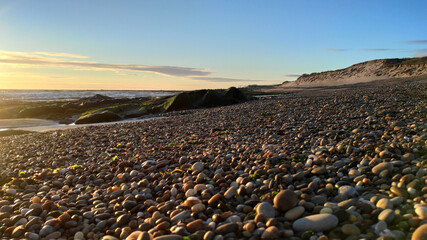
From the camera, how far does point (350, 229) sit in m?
3.16

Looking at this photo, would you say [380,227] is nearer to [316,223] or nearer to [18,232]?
[316,223]

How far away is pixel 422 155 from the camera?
514 cm

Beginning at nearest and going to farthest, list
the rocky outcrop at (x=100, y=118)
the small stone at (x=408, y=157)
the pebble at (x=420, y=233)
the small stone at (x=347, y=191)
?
the pebble at (x=420, y=233) < the small stone at (x=347, y=191) < the small stone at (x=408, y=157) < the rocky outcrop at (x=100, y=118)

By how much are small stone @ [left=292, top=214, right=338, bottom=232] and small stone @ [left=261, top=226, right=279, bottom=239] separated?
11.1 inches

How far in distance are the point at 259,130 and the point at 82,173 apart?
5.45 m

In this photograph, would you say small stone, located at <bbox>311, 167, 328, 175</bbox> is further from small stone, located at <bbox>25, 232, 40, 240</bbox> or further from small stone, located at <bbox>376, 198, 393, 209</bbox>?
small stone, located at <bbox>25, 232, 40, 240</bbox>

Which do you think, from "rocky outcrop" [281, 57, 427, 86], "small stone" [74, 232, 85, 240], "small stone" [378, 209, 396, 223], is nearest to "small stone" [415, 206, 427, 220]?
"small stone" [378, 209, 396, 223]

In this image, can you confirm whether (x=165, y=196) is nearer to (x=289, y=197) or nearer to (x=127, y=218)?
(x=127, y=218)

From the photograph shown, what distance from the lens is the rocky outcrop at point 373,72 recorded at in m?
53.8

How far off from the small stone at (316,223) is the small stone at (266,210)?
0.33 metres

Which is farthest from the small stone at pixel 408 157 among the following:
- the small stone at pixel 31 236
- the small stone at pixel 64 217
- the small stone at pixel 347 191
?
the small stone at pixel 31 236

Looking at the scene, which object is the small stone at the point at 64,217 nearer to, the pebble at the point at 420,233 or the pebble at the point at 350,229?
the pebble at the point at 350,229

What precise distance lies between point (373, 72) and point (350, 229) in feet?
231

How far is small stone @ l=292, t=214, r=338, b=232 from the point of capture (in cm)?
325
